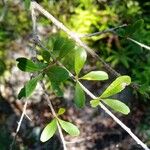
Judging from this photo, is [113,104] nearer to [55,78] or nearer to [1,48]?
[55,78]

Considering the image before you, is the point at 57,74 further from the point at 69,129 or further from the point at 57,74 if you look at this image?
the point at 69,129

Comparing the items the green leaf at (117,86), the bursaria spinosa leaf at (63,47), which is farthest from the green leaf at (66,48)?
the green leaf at (117,86)

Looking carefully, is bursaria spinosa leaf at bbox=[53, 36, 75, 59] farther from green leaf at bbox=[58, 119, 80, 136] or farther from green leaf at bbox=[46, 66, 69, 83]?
green leaf at bbox=[58, 119, 80, 136]

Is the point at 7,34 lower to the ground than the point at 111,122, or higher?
higher

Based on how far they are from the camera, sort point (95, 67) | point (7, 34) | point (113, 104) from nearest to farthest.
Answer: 1. point (113, 104)
2. point (95, 67)
3. point (7, 34)

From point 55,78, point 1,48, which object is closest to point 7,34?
point 1,48

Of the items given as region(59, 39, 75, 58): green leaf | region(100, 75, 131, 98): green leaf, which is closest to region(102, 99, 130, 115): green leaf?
region(100, 75, 131, 98): green leaf

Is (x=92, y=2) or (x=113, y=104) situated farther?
(x=92, y=2)

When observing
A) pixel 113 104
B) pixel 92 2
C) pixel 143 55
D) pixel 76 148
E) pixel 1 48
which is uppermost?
pixel 113 104
